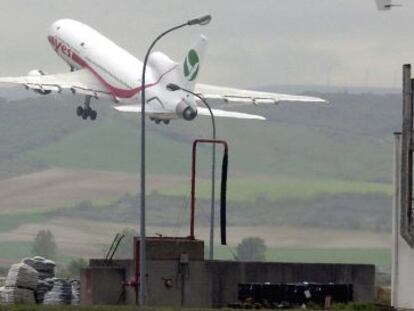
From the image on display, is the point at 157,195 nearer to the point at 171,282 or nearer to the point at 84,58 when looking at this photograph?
the point at 84,58

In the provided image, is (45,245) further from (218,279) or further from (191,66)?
(218,279)

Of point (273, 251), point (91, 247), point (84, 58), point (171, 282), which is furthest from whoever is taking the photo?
point (84, 58)

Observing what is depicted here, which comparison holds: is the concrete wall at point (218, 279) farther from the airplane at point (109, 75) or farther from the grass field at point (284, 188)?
the airplane at point (109, 75)

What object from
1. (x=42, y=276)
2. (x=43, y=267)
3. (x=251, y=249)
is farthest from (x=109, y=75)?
(x=42, y=276)

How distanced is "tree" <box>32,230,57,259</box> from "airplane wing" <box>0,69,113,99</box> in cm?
974

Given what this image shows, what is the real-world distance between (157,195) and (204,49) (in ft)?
51.4

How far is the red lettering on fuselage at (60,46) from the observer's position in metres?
150

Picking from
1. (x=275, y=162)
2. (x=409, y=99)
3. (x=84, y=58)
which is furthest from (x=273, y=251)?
(x=409, y=99)

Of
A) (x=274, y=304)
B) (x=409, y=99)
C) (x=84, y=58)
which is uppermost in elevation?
(x=84, y=58)

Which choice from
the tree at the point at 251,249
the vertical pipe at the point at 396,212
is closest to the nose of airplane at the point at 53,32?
the tree at the point at 251,249

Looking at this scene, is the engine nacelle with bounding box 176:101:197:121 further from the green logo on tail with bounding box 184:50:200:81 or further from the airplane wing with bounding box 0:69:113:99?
the airplane wing with bounding box 0:69:113:99

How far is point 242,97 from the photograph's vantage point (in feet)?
495

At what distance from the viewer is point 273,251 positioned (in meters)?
127

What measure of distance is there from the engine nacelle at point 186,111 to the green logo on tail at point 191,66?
8.83 m
